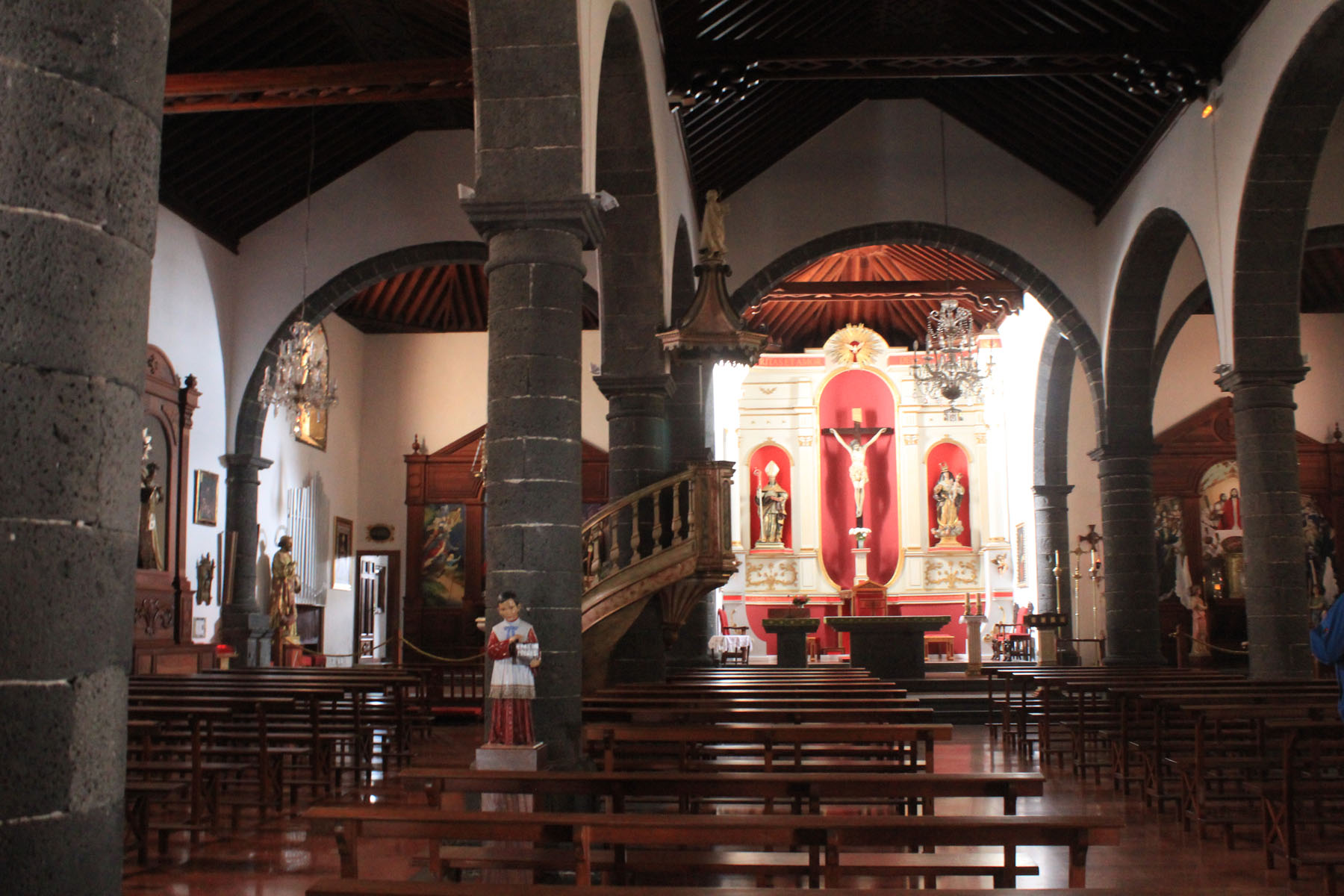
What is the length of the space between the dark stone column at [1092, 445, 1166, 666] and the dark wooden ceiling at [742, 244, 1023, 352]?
3.68 metres

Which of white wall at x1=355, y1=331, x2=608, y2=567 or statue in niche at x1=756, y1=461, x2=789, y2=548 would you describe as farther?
statue in niche at x1=756, y1=461, x2=789, y2=548

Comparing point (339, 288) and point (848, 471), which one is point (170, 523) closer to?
point (339, 288)

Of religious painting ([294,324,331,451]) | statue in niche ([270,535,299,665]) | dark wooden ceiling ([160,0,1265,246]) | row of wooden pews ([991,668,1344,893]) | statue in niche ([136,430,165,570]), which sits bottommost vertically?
row of wooden pews ([991,668,1344,893])

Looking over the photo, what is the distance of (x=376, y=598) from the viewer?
21844 mm

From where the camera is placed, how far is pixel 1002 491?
80.6ft

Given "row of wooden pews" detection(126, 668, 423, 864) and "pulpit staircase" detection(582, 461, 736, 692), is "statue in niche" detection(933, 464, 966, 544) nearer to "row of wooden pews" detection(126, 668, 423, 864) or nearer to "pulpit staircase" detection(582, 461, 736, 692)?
"pulpit staircase" detection(582, 461, 736, 692)

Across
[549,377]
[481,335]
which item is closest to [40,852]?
[549,377]

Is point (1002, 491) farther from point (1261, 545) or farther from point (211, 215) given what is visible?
point (211, 215)

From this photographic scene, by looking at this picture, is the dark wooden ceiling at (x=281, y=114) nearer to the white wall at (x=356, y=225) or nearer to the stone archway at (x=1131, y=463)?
the white wall at (x=356, y=225)

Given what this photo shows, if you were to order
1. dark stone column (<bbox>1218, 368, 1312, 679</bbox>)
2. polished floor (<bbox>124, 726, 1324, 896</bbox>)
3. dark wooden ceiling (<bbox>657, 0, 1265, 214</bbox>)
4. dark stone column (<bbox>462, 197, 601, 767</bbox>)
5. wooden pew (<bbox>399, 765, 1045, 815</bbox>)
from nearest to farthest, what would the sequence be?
wooden pew (<bbox>399, 765, 1045, 815</bbox>) < polished floor (<bbox>124, 726, 1324, 896</bbox>) < dark stone column (<bbox>462, 197, 601, 767</bbox>) < dark stone column (<bbox>1218, 368, 1312, 679</bbox>) < dark wooden ceiling (<bbox>657, 0, 1265, 214</bbox>)

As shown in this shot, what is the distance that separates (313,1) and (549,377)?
285 inches

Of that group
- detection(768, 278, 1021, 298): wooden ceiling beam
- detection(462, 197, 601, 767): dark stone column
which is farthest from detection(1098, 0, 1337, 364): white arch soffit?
detection(462, 197, 601, 767): dark stone column

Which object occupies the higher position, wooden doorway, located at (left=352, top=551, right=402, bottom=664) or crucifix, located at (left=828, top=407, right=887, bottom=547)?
crucifix, located at (left=828, top=407, right=887, bottom=547)

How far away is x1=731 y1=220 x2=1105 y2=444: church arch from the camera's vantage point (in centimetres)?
1691
